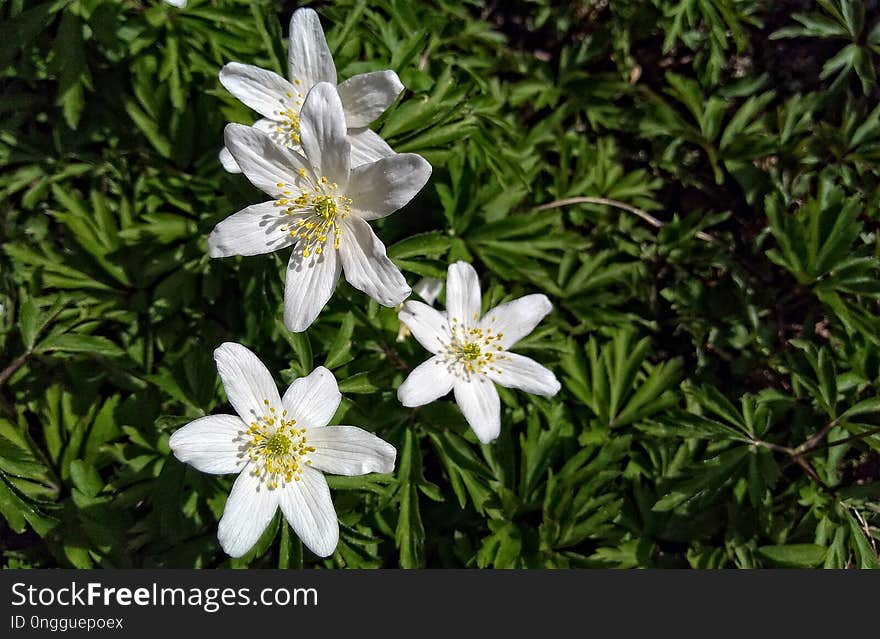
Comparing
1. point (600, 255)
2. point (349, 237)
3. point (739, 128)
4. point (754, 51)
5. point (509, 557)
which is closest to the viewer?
point (349, 237)

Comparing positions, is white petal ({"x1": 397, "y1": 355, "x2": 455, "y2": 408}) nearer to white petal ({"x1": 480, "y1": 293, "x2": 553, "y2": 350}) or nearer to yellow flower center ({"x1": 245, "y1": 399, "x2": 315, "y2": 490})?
white petal ({"x1": 480, "y1": 293, "x2": 553, "y2": 350})

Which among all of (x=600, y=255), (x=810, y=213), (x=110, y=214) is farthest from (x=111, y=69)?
(x=810, y=213)

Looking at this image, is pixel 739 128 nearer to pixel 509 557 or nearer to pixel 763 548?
pixel 763 548

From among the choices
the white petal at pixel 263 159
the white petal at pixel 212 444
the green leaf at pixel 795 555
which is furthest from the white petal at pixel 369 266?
the green leaf at pixel 795 555

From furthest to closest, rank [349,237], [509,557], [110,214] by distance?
1. [110,214]
2. [509,557]
3. [349,237]

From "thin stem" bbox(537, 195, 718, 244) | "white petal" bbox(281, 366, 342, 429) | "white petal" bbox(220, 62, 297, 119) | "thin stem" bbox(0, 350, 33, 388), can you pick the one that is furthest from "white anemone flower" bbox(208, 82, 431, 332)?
"thin stem" bbox(537, 195, 718, 244)

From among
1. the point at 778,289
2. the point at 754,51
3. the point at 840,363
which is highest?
the point at 754,51
